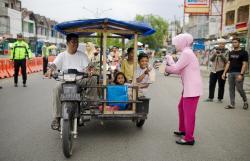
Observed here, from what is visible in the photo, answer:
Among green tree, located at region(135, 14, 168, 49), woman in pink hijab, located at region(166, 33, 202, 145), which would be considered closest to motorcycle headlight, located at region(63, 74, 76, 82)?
woman in pink hijab, located at region(166, 33, 202, 145)

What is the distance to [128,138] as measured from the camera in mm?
6312

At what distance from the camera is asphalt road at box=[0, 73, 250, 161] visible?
529cm

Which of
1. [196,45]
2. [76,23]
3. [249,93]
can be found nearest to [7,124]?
[76,23]

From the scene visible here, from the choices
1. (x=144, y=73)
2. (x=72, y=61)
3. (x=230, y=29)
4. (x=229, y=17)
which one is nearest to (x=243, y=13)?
(x=230, y=29)

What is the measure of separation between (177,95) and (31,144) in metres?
7.57

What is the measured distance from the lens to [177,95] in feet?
41.2

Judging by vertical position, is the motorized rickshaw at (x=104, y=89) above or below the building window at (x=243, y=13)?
below

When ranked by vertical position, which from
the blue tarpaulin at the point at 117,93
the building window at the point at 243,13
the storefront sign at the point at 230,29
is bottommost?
the blue tarpaulin at the point at 117,93

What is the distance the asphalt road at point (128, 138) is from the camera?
5.29 metres

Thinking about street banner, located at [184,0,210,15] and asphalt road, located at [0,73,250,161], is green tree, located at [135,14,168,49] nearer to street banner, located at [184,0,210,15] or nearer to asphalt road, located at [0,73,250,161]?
street banner, located at [184,0,210,15]

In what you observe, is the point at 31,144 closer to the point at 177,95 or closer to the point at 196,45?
the point at 177,95

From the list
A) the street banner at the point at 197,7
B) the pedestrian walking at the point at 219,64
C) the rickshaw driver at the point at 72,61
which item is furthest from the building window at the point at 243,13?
the rickshaw driver at the point at 72,61

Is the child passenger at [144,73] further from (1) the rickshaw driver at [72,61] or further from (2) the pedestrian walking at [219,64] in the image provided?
(2) the pedestrian walking at [219,64]

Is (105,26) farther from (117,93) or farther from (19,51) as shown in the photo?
(19,51)
